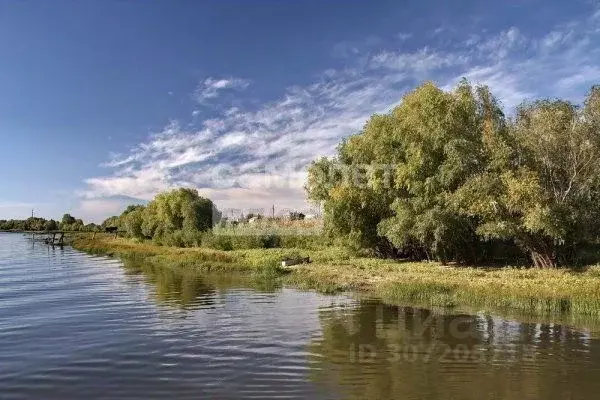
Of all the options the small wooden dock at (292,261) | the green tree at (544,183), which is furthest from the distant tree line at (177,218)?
the green tree at (544,183)

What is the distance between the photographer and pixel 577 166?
2980cm

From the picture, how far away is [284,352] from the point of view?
1536cm

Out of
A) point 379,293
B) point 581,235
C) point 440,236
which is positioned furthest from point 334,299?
point 581,235

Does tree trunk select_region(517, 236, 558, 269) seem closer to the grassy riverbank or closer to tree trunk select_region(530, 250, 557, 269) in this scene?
tree trunk select_region(530, 250, 557, 269)

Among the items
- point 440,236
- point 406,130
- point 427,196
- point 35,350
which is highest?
point 406,130

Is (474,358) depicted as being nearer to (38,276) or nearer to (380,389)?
(380,389)

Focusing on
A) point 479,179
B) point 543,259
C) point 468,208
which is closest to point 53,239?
point 468,208

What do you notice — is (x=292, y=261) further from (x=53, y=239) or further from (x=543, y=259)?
(x=53, y=239)

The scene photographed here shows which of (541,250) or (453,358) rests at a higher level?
(541,250)

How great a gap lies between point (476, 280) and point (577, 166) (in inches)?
377

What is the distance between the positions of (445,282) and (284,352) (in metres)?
14.3

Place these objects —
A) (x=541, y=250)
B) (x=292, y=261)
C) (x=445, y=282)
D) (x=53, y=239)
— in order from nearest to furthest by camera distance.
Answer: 1. (x=445, y=282)
2. (x=541, y=250)
3. (x=292, y=261)
4. (x=53, y=239)

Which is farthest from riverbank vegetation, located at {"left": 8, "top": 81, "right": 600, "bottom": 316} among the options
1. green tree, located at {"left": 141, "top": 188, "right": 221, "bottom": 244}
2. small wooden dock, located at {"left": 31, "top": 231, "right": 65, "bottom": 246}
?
small wooden dock, located at {"left": 31, "top": 231, "right": 65, "bottom": 246}

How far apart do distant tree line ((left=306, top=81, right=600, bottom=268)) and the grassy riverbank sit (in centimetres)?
222
